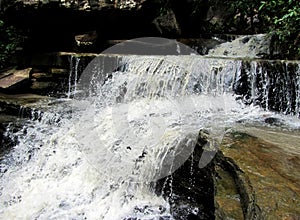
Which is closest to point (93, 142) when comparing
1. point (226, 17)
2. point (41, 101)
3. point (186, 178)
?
point (186, 178)

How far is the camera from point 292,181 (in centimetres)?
206

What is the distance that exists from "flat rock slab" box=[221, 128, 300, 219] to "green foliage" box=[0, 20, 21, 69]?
6.27 meters

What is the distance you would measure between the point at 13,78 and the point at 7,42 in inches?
51.4

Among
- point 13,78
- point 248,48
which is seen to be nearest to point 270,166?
point 248,48

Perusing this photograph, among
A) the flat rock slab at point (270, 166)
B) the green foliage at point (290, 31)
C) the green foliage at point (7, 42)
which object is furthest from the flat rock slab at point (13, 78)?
the green foliage at point (290, 31)

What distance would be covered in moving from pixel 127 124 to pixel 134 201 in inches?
58.3

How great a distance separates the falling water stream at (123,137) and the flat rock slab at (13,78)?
1.25 metres

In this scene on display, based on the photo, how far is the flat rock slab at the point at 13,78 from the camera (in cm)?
640

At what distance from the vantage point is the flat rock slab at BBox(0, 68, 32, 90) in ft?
21.0

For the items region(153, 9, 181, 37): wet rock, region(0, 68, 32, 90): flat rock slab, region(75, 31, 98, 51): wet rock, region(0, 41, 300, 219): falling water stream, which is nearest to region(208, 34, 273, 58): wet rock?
region(153, 9, 181, 37): wet rock

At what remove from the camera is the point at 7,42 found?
24.1 feet

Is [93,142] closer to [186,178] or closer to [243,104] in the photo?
[186,178]

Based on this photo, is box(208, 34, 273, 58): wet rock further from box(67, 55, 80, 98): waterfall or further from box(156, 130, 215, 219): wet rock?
box(156, 130, 215, 219): wet rock

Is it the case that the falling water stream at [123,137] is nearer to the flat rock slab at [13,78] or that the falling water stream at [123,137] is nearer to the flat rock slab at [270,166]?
the flat rock slab at [270,166]
